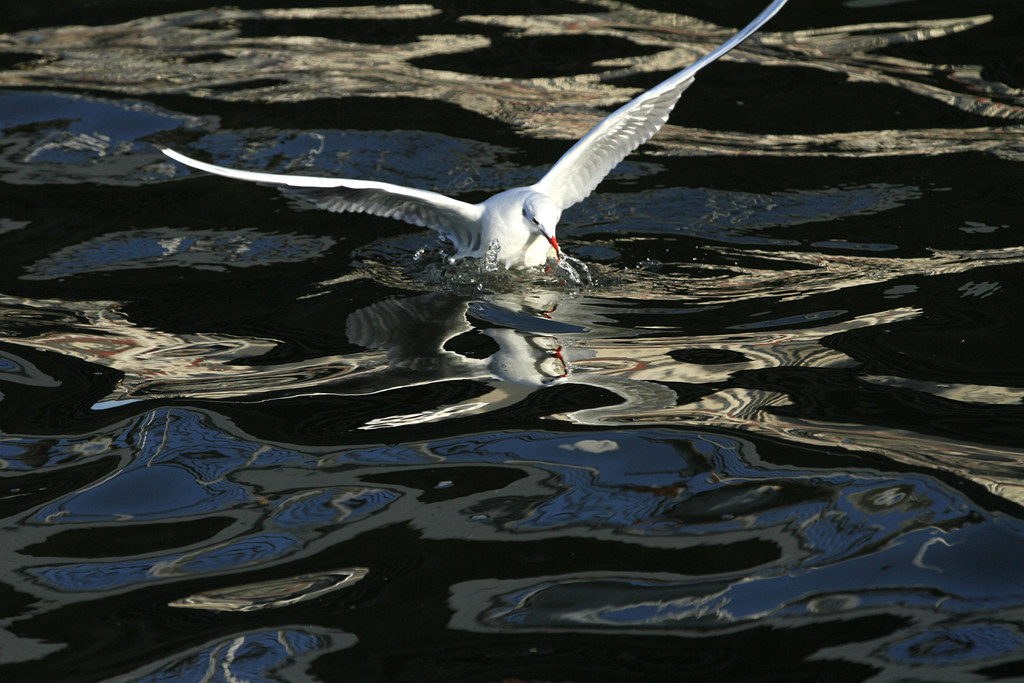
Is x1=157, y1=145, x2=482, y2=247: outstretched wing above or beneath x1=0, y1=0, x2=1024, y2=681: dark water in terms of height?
above

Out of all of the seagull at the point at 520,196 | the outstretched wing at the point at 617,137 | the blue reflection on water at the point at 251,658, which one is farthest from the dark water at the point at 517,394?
the outstretched wing at the point at 617,137

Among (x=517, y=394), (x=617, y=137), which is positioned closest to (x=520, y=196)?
(x=617, y=137)

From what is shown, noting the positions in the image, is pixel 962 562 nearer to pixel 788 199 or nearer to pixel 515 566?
pixel 515 566

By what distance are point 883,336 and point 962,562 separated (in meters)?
1.68

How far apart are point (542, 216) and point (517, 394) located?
5.43 ft

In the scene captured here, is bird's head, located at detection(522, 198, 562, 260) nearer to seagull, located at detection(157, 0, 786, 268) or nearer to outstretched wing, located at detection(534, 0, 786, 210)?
seagull, located at detection(157, 0, 786, 268)

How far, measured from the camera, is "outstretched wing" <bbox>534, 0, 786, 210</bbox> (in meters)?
6.34

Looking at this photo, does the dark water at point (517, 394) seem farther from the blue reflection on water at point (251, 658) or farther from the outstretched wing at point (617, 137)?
the outstretched wing at point (617, 137)

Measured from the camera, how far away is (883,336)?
15.3ft

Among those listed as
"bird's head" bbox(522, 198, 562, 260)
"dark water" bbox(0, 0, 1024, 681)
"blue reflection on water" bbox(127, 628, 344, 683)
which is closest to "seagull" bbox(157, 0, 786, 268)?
"bird's head" bbox(522, 198, 562, 260)

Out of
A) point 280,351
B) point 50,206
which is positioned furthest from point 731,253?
point 50,206

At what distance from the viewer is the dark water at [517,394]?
3006 millimetres

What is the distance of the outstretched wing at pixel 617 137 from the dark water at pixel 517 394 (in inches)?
11.9

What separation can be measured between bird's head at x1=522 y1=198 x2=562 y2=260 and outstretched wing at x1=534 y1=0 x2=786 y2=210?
0.41m
